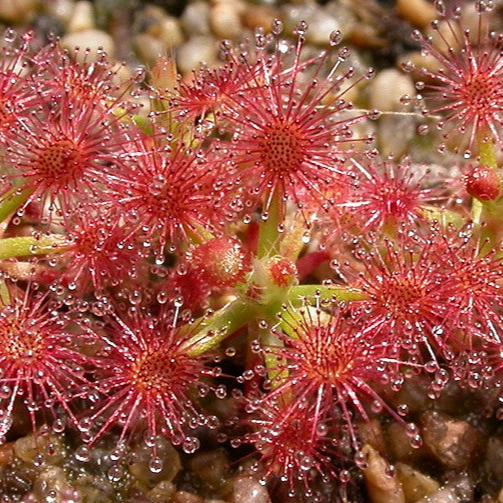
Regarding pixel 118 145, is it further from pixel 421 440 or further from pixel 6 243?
pixel 421 440

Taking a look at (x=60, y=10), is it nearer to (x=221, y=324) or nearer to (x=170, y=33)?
(x=170, y=33)

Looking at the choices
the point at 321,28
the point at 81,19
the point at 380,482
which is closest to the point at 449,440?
the point at 380,482

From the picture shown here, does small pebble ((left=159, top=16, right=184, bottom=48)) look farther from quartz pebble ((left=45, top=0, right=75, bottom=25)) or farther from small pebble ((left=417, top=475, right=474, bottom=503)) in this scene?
small pebble ((left=417, top=475, right=474, bottom=503))

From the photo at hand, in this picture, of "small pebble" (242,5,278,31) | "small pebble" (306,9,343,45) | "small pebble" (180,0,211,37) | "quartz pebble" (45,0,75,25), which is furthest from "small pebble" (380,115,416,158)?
"quartz pebble" (45,0,75,25)

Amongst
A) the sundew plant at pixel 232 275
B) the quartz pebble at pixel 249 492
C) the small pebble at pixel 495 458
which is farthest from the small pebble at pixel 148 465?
the small pebble at pixel 495 458

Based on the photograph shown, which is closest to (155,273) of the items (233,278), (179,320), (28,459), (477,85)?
(179,320)

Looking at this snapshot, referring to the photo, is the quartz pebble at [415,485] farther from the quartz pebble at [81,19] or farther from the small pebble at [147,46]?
the quartz pebble at [81,19]
